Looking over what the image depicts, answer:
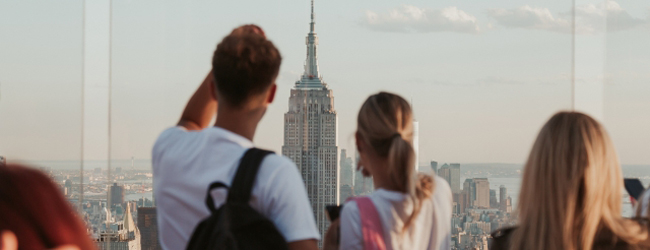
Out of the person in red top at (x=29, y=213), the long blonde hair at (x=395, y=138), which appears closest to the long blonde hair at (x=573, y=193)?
the long blonde hair at (x=395, y=138)

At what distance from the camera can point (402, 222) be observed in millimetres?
1490

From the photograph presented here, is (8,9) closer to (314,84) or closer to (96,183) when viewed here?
(96,183)

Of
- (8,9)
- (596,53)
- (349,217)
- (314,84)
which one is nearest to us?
(349,217)

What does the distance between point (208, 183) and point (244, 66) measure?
0.21 metres

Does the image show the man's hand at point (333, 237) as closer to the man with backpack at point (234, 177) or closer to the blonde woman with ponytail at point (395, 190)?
the blonde woman with ponytail at point (395, 190)

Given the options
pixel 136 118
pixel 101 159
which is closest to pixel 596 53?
pixel 136 118

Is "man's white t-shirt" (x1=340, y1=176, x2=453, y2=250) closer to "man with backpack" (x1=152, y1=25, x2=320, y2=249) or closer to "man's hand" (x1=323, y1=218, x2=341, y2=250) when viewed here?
"man's hand" (x1=323, y1=218, x2=341, y2=250)

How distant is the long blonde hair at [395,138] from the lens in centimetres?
148

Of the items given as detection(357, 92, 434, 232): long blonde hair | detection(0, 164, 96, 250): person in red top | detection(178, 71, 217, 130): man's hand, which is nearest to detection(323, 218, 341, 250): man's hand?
detection(357, 92, 434, 232): long blonde hair

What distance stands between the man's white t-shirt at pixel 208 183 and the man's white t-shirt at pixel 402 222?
0.40 m

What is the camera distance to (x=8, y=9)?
3.01 meters

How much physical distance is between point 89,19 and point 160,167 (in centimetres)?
188

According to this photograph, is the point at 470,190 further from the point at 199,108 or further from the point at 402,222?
the point at 199,108

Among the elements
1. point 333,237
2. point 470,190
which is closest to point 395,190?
point 333,237
